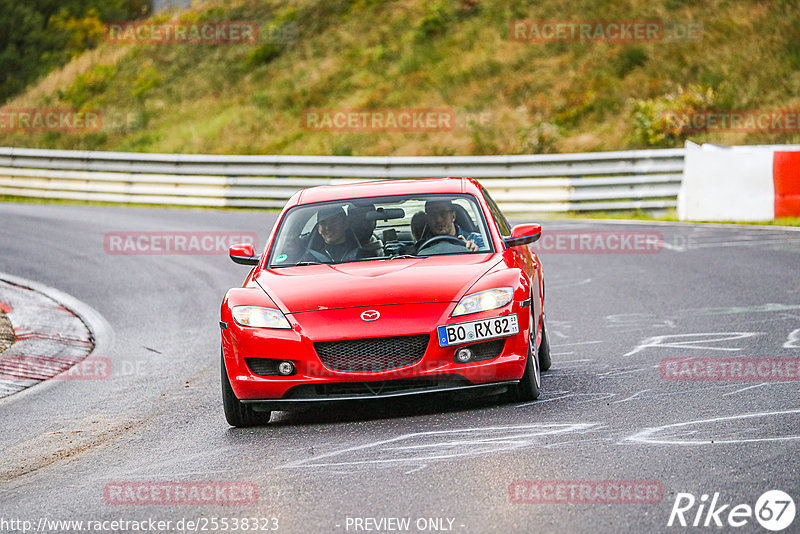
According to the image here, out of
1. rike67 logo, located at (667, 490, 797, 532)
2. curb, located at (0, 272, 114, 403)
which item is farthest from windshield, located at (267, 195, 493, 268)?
rike67 logo, located at (667, 490, 797, 532)

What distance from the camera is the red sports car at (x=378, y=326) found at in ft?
22.3

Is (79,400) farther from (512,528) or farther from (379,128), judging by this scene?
(379,128)

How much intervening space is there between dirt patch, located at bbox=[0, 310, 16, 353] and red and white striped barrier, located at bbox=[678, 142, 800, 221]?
495 inches

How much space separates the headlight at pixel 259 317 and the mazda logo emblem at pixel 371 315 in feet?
1.52

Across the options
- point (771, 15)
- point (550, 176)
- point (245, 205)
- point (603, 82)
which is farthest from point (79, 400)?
point (771, 15)

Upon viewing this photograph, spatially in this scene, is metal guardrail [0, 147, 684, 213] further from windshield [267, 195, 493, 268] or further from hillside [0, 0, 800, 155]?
windshield [267, 195, 493, 268]

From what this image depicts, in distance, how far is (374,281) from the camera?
7270mm

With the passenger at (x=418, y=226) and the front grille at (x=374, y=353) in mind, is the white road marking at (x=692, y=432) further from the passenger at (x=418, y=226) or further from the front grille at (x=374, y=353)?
the passenger at (x=418, y=226)

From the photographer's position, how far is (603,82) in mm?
32188

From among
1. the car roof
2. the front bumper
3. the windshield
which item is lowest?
the front bumper

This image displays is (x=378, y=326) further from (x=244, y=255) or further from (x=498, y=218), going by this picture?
(x=498, y=218)

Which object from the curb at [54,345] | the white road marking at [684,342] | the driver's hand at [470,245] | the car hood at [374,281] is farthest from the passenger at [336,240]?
the curb at [54,345]

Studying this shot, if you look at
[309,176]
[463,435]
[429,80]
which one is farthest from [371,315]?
[429,80]

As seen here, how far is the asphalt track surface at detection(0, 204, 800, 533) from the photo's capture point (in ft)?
16.9
